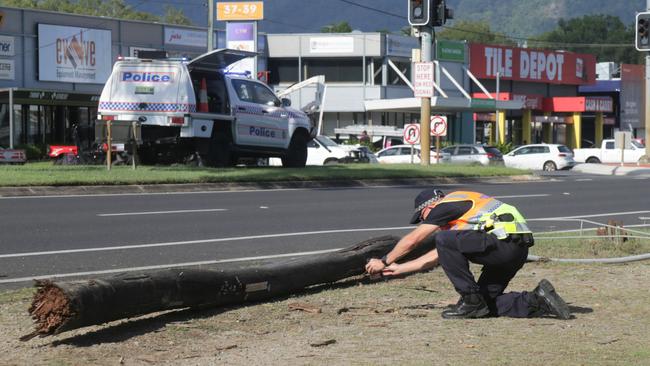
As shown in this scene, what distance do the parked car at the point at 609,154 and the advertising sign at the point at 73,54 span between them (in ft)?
76.8

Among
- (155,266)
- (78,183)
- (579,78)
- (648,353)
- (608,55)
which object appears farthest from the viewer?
(608,55)

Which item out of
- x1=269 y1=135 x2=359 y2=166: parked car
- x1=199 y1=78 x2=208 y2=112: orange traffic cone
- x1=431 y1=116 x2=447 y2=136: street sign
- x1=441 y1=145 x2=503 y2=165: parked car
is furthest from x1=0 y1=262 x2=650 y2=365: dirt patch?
x1=441 y1=145 x2=503 y2=165: parked car

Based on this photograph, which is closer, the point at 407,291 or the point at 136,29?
the point at 407,291

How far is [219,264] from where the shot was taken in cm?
1055

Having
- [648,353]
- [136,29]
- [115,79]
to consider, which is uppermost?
[136,29]

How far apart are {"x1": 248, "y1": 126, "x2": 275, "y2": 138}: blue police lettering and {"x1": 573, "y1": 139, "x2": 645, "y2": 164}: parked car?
2590cm

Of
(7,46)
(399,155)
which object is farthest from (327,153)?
(7,46)

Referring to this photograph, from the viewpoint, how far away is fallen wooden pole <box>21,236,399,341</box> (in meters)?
6.48

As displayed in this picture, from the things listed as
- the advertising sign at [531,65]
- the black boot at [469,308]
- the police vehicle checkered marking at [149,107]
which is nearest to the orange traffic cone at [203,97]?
the police vehicle checkered marking at [149,107]

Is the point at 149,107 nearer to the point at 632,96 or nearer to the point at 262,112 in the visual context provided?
the point at 262,112

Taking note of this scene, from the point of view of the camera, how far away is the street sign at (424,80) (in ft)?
95.5

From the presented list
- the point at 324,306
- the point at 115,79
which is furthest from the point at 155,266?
the point at 115,79

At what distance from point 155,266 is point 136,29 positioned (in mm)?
41023

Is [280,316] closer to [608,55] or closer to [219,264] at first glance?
[219,264]
